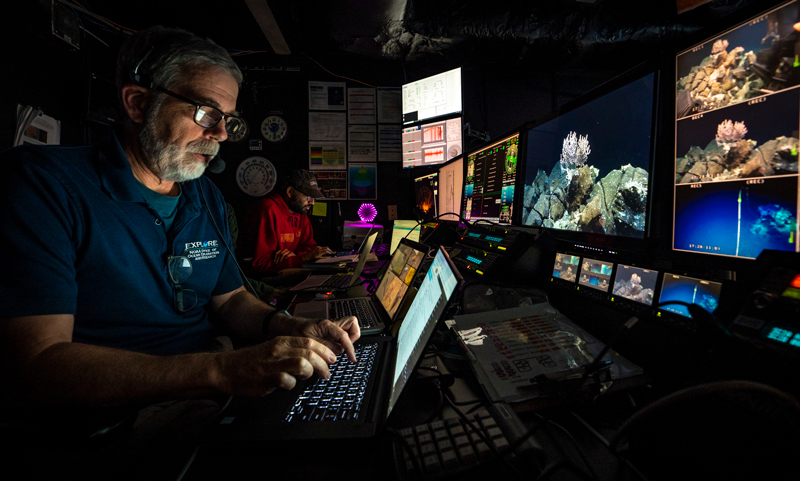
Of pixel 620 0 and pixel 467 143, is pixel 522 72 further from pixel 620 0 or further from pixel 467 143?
pixel 467 143

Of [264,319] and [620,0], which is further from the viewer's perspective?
[620,0]

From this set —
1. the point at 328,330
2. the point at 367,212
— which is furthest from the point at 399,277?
the point at 367,212

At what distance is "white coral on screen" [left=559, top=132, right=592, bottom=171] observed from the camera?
946 millimetres

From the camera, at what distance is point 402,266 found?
4.30 ft

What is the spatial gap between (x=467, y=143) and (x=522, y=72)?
3.98 feet

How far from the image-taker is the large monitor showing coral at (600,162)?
751 mm

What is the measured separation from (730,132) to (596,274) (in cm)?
42

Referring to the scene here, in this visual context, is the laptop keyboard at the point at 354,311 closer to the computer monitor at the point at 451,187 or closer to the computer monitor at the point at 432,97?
the computer monitor at the point at 451,187

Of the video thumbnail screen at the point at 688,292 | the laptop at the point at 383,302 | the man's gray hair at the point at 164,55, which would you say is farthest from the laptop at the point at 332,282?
the video thumbnail screen at the point at 688,292

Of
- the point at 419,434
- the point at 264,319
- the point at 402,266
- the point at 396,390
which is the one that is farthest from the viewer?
the point at 402,266

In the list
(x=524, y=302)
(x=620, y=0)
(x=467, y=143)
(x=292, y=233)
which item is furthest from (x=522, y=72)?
(x=524, y=302)

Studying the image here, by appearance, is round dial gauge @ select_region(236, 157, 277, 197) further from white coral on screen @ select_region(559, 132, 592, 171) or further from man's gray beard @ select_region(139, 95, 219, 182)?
white coral on screen @ select_region(559, 132, 592, 171)

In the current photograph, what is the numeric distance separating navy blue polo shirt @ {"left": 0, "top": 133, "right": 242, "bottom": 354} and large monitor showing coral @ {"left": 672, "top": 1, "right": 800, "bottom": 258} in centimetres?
140

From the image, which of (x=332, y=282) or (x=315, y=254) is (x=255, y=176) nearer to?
(x=315, y=254)
